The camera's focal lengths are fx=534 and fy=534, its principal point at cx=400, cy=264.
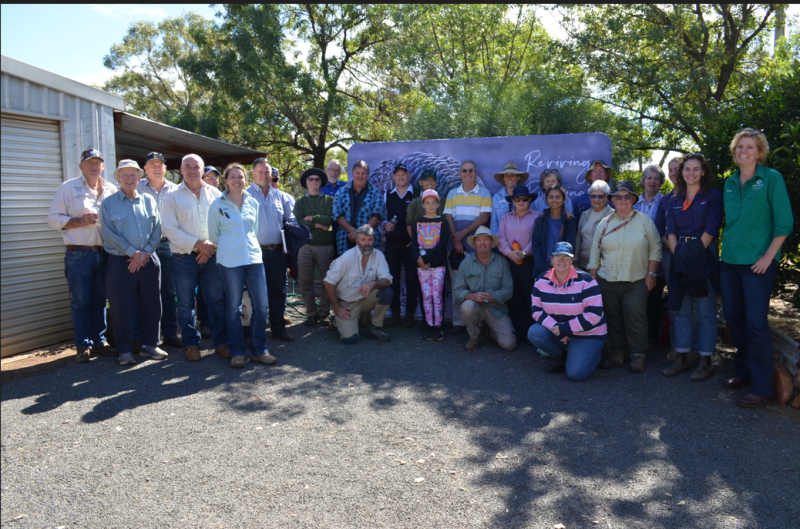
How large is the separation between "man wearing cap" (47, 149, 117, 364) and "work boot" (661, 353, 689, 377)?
587 centimetres

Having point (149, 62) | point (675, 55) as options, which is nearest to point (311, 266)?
point (675, 55)

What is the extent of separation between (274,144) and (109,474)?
15.8 meters

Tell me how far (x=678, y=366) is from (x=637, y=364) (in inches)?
14.7

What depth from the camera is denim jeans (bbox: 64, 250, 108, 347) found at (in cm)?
555

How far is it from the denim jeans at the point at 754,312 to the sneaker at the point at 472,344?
8.58 feet

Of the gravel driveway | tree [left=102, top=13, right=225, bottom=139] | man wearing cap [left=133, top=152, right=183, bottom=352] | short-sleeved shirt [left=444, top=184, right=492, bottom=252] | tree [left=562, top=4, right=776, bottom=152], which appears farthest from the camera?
tree [left=102, top=13, right=225, bottom=139]

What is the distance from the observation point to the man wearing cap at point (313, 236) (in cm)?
730

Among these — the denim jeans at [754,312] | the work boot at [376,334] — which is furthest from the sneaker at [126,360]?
the denim jeans at [754,312]

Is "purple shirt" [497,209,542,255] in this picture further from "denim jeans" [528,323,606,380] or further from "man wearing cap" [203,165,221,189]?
"man wearing cap" [203,165,221,189]

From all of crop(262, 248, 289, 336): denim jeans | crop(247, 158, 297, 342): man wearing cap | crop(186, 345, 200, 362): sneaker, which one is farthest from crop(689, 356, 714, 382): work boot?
crop(186, 345, 200, 362): sneaker

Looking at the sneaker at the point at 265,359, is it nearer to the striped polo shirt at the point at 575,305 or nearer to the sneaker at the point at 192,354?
the sneaker at the point at 192,354

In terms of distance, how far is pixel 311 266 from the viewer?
24.3 feet

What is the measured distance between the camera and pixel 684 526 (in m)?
2.94

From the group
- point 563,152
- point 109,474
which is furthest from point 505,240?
point 109,474
